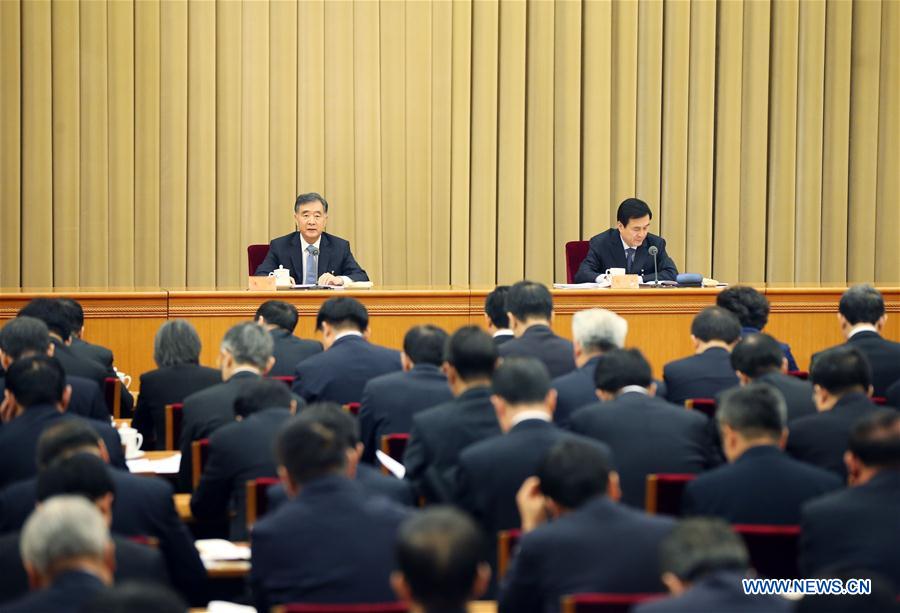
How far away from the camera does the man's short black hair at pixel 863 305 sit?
20.9 feet

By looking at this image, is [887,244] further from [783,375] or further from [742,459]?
[742,459]

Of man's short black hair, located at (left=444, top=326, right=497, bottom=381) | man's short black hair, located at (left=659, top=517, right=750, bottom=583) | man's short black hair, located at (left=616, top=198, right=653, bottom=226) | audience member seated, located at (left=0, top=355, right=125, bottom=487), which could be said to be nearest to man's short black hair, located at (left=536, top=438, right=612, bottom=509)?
man's short black hair, located at (left=659, top=517, right=750, bottom=583)

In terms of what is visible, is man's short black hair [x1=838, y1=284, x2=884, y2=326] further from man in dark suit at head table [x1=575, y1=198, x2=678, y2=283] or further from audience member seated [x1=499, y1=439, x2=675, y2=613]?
audience member seated [x1=499, y1=439, x2=675, y2=613]

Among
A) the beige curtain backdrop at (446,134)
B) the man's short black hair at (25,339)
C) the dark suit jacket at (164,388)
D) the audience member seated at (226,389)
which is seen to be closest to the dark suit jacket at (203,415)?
the audience member seated at (226,389)

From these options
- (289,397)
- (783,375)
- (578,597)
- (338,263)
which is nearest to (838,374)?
(783,375)

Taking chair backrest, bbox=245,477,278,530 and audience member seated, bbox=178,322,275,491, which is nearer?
chair backrest, bbox=245,477,278,530

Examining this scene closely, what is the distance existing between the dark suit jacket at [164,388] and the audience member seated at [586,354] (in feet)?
5.01

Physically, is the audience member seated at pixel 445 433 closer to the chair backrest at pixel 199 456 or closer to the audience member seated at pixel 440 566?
the chair backrest at pixel 199 456

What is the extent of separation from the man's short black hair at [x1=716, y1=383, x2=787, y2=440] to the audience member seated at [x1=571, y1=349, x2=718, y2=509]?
49 centimetres

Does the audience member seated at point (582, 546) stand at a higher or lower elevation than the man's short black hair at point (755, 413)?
lower

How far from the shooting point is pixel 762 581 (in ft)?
12.1

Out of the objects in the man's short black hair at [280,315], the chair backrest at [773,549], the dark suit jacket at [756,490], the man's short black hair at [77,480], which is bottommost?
the chair backrest at [773,549]

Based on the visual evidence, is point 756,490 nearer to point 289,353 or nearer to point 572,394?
point 572,394

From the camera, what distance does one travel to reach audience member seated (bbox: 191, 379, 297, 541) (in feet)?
14.9
